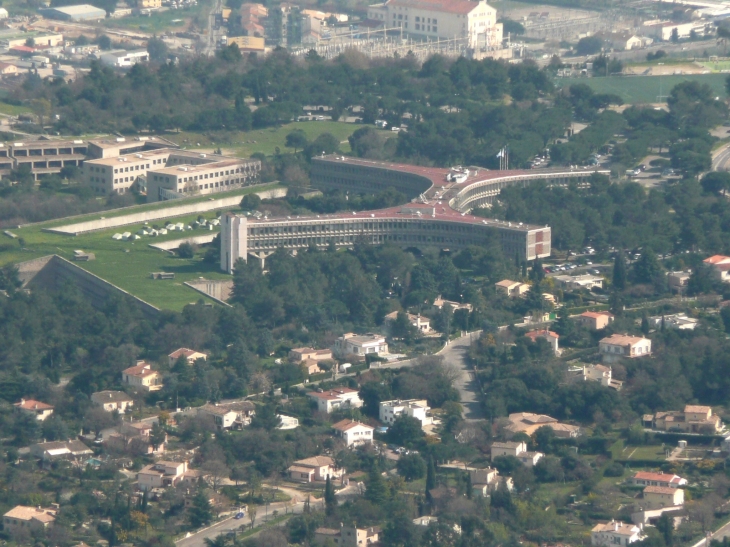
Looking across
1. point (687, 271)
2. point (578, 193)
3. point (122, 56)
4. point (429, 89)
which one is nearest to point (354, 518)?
point (687, 271)

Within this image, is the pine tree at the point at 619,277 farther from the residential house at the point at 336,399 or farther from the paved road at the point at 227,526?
the paved road at the point at 227,526

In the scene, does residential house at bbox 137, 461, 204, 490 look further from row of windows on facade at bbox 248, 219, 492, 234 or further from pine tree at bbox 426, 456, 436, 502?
row of windows on facade at bbox 248, 219, 492, 234

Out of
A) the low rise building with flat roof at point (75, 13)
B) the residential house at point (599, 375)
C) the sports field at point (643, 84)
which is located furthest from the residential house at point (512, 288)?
the low rise building with flat roof at point (75, 13)

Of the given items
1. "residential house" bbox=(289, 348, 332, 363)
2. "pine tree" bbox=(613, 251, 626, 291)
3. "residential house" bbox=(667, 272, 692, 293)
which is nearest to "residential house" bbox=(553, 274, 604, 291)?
"pine tree" bbox=(613, 251, 626, 291)

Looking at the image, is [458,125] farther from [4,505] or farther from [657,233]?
[4,505]

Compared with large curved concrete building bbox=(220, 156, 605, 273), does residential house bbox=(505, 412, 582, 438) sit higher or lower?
lower

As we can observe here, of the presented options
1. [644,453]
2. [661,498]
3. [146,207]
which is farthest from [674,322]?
[146,207]
